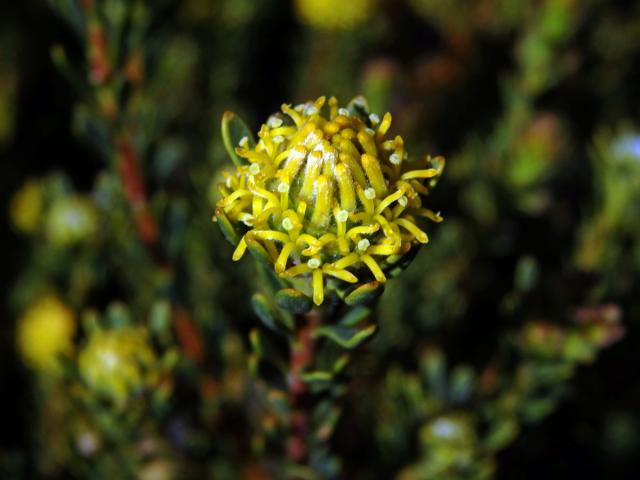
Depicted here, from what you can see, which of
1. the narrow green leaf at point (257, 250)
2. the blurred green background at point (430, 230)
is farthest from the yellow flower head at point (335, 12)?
the narrow green leaf at point (257, 250)

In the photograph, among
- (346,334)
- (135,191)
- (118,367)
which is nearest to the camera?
(346,334)

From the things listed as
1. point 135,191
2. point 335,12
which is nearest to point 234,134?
point 135,191

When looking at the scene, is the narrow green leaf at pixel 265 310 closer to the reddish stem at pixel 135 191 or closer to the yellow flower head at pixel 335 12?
the reddish stem at pixel 135 191

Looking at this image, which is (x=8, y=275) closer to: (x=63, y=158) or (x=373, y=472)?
(x=63, y=158)

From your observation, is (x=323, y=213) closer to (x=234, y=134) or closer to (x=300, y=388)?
(x=234, y=134)

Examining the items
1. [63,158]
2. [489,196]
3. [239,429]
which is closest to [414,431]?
[239,429]

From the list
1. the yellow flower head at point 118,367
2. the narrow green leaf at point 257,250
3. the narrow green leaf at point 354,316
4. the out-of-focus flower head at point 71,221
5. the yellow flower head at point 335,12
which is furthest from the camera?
the yellow flower head at point 335,12
